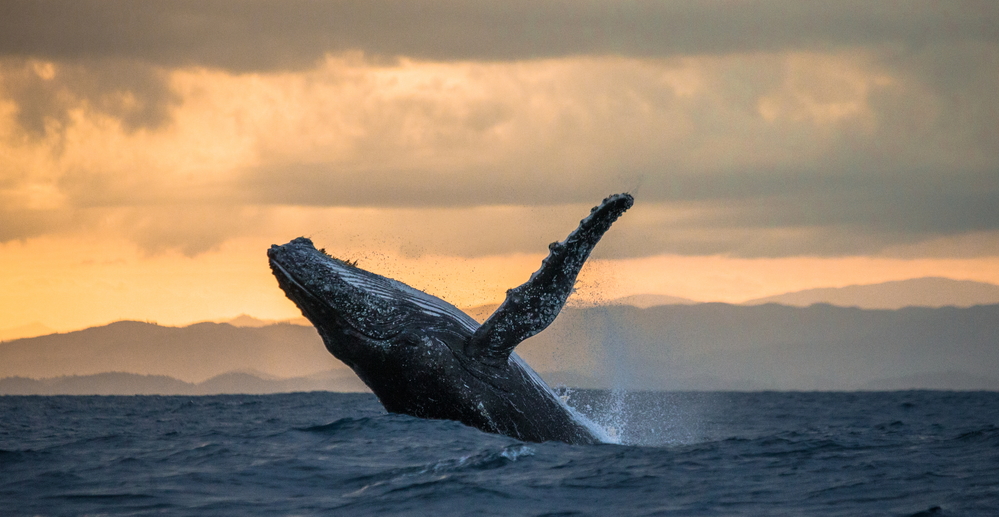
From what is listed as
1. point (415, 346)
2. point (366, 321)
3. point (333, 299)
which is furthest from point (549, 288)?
point (333, 299)

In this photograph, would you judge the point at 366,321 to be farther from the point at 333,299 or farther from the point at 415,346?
the point at 415,346

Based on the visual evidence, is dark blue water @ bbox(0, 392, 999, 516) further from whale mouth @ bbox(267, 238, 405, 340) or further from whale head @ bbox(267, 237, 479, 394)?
whale mouth @ bbox(267, 238, 405, 340)

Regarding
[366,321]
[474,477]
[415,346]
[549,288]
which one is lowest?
[474,477]

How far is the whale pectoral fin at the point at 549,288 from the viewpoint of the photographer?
8359mm

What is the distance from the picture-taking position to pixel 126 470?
948 centimetres

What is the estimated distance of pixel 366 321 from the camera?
931 cm

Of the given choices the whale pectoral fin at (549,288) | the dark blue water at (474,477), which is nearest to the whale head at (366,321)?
the whale pectoral fin at (549,288)

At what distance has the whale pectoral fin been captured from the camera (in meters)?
8.36

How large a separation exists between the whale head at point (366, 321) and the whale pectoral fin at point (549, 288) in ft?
1.54

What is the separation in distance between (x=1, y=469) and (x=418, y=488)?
16.0 ft

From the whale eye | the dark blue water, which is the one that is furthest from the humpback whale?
the dark blue water

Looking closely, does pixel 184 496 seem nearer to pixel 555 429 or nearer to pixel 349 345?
pixel 349 345

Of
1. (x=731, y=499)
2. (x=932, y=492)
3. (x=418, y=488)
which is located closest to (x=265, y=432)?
(x=418, y=488)

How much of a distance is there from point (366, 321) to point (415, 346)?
560 millimetres
